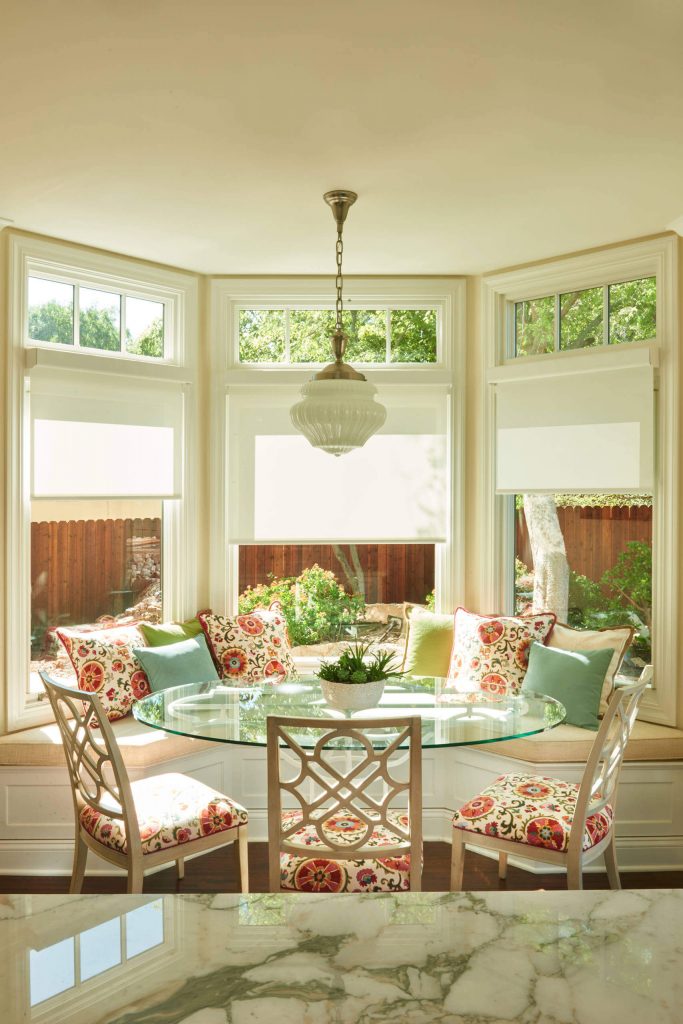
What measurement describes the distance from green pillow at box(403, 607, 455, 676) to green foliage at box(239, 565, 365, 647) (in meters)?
0.43

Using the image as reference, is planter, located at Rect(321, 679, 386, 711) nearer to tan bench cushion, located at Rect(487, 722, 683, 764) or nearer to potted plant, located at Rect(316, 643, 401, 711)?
potted plant, located at Rect(316, 643, 401, 711)

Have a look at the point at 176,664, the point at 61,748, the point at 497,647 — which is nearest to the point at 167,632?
the point at 176,664

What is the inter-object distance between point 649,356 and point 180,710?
2668mm

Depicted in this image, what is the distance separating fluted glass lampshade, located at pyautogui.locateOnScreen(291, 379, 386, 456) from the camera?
3025 millimetres

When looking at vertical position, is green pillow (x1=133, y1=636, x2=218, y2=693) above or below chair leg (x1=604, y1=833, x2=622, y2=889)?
above

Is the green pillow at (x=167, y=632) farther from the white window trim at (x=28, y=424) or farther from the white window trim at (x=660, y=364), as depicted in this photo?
the white window trim at (x=660, y=364)

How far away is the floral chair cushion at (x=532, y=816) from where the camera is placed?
112 inches

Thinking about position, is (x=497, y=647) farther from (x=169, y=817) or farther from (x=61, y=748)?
(x=61, y=748)

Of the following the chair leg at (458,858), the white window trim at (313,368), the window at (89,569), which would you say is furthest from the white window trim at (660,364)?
the window at (89,569)

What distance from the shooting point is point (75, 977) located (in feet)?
3.27

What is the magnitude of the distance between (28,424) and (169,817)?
1.97 meters

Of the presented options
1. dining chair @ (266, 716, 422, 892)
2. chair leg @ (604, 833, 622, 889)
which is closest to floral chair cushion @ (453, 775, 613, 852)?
chair leg @ (604, 833, 622, 889)

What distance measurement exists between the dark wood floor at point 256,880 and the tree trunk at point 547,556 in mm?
1278

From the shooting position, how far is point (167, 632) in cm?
418
